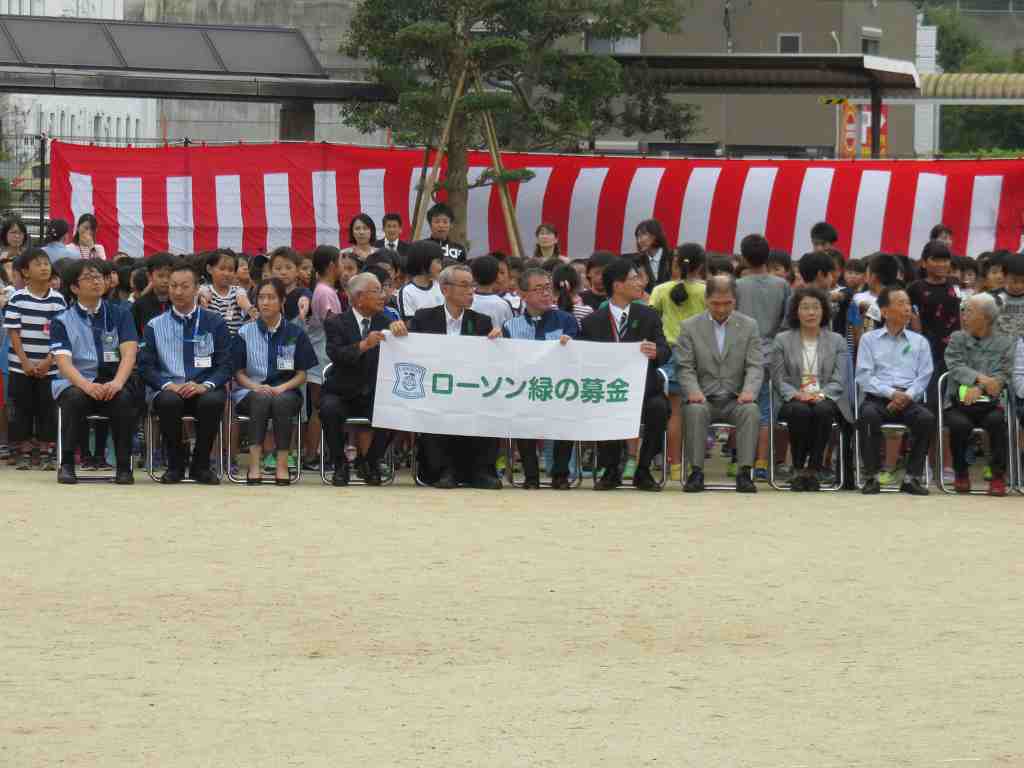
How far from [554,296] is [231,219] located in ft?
21.6

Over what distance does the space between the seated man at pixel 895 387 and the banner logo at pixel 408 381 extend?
331 centimetres

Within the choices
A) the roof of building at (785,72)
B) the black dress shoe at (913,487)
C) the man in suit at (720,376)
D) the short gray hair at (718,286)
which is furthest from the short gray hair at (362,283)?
the roof of building at (785,72)

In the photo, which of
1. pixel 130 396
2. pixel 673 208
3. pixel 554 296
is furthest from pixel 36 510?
pixel 673 208

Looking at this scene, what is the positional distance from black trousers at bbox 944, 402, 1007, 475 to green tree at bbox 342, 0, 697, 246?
789 centimetres

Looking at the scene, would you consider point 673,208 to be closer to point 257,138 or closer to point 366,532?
point 366,532

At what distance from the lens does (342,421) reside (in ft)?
46.1

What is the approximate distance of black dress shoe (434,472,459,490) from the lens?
14030 millimetres

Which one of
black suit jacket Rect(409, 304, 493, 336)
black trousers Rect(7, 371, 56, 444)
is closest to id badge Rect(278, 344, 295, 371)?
black suit jacket Rect(409, 304, 493, 336)

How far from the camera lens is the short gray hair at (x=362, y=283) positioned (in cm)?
1420

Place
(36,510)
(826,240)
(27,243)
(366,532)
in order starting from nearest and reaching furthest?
(366,532)
(36,510)
(826,240)
(27,243)

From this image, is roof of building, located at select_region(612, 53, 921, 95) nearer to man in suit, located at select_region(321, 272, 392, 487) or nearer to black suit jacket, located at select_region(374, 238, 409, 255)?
black suit jacket, located at select_region(374, 238, 409, 255)

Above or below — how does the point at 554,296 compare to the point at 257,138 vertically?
A: below

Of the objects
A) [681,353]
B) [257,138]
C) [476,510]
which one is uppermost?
[257,138]

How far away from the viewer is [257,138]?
31609mm
